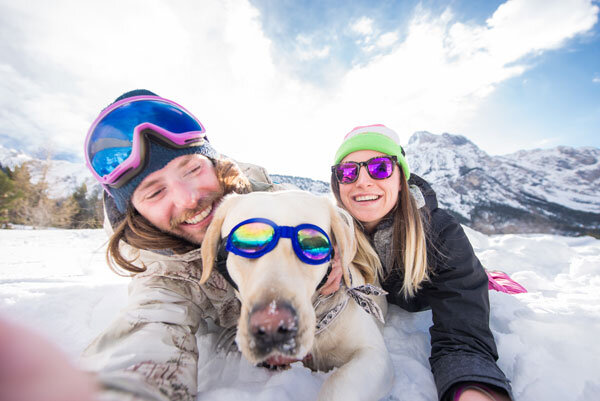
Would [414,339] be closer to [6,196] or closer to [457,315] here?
[457,315]

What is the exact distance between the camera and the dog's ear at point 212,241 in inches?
58.6

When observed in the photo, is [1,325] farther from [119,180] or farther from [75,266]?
[75,266]

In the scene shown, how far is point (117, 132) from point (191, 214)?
899 millimetres

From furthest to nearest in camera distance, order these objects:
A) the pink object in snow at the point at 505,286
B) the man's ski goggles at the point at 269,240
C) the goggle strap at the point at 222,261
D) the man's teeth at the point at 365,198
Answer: the pink object in snow at the point at 505,286
the man's teeth at the point at 365,198
the goggle strap at the point at 222,261
the man's ski goggles at the point at 269,240

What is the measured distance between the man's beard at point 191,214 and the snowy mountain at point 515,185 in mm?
→ 45026

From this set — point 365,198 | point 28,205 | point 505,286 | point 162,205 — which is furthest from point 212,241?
point 28,205

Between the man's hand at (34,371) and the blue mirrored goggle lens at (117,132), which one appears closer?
the man's hand at (34,371)

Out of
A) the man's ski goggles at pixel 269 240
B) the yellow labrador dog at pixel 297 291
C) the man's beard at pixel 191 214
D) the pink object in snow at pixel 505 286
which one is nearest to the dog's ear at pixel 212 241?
the yellow labrador dog at pixel 297 291

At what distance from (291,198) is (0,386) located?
3.97 feet

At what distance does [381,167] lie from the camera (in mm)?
2320

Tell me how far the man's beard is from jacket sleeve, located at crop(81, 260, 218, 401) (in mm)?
342

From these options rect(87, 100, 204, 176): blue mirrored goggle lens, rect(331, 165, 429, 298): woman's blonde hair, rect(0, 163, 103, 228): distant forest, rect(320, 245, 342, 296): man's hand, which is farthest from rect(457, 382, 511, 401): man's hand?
rect(0, 163, 103, 228): distant forest

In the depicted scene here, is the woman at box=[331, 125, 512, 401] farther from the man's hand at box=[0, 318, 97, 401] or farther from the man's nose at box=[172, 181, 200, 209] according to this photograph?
the man's hand at box=[0, 318, 97, 401]

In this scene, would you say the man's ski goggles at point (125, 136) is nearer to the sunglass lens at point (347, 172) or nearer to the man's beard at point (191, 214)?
the man's beard at point (191, 214)
